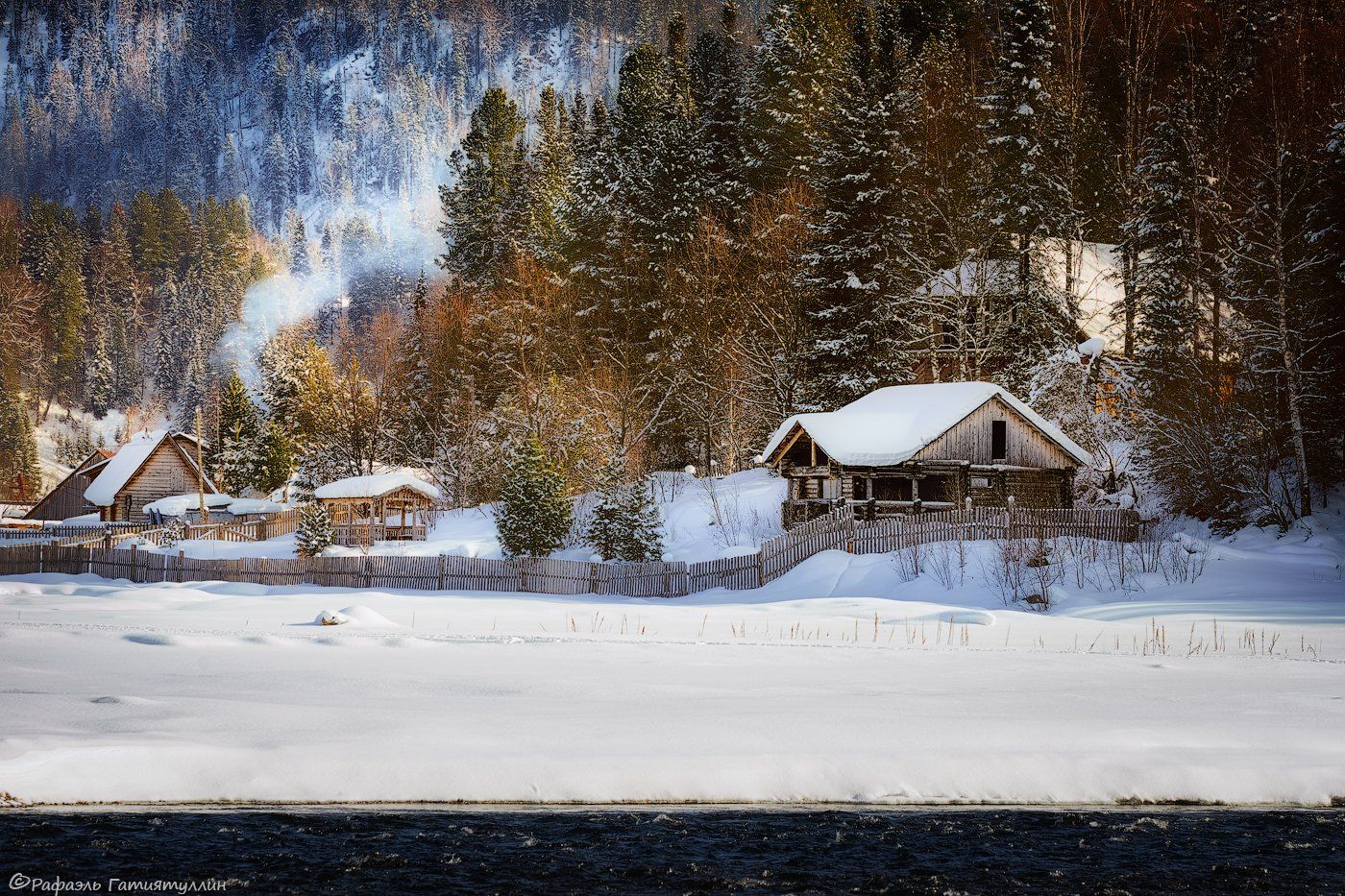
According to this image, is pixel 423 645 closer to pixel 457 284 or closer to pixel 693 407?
pixel 693 407

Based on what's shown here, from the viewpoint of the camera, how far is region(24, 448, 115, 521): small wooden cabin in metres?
72.8

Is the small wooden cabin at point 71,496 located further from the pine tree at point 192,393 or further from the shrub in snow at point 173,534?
the pine tree at point 192,393

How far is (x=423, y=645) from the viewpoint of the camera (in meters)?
17.1

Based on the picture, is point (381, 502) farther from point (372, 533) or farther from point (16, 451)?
point (16, 451)

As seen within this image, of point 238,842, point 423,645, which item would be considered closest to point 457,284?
point 423,645

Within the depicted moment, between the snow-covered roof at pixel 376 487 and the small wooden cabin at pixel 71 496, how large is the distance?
30.9 metres

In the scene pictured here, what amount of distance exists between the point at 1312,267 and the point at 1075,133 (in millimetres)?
21597

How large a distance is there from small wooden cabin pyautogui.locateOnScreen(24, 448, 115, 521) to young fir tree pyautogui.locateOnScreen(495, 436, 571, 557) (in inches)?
1961

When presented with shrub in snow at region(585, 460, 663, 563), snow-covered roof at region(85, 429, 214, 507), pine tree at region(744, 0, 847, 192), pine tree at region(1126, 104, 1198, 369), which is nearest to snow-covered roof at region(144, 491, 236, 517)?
snow-covered roof at region(85, 429, 214, 507)

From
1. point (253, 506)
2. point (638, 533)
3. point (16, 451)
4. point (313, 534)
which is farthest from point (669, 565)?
point (16, 451)

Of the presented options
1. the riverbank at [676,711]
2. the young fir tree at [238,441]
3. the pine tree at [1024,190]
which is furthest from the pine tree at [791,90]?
the riverbank at [676,711]

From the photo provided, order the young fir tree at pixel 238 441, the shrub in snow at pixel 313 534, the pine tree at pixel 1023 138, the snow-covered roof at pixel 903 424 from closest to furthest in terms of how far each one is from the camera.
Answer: the snow-covered roof at pixel 903 424 < the shrub in snow at pixel 313 534 < the pine tree at pixel 1023 138 < the young fir tree at pixel 238 441

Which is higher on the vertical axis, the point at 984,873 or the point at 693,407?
the point at 693,407

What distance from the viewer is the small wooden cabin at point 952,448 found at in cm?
3559
